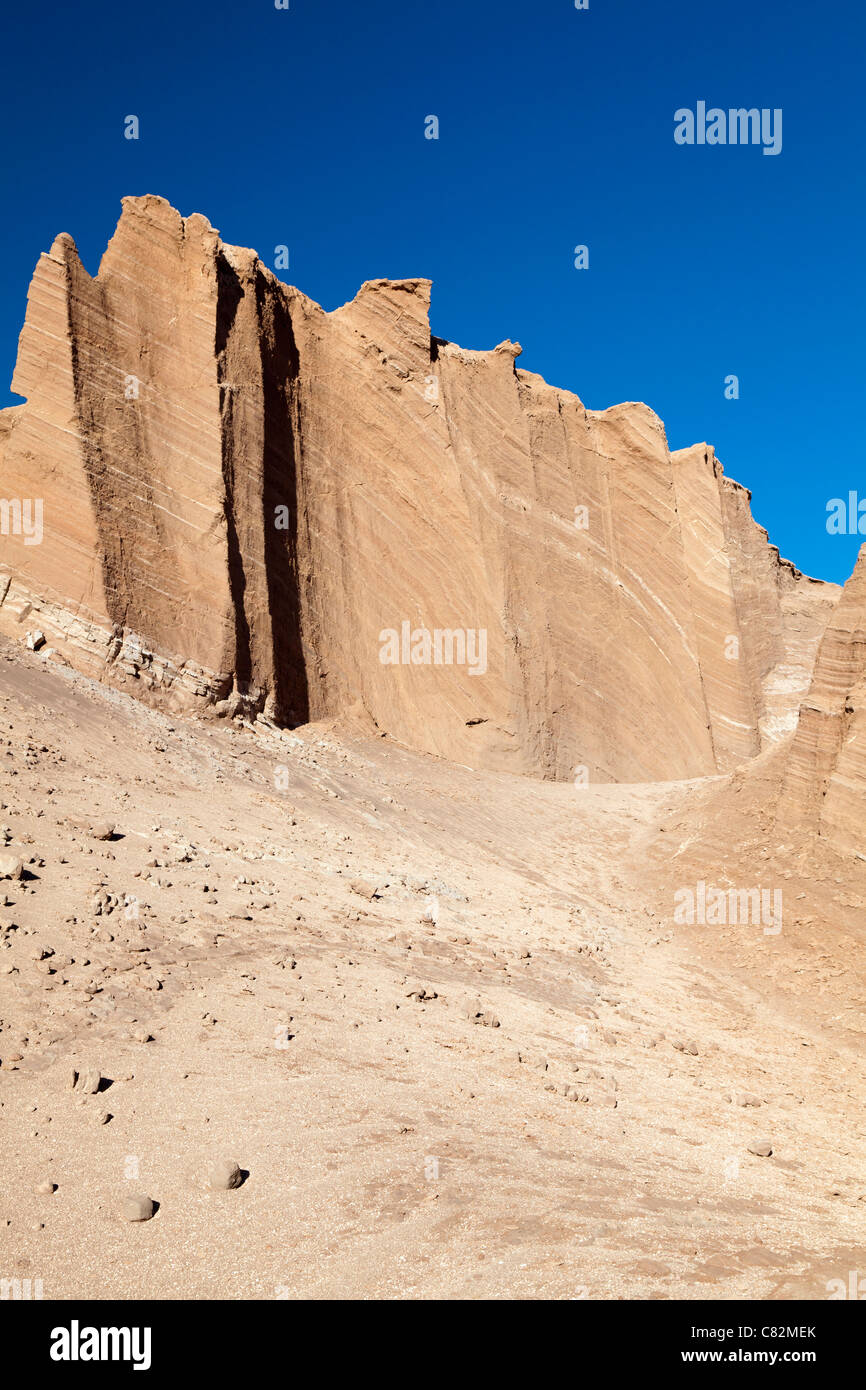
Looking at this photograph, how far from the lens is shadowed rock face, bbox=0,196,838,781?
17203 mm

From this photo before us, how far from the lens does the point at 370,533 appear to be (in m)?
24.3

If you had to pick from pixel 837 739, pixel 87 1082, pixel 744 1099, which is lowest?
Result: pixel 744 1099

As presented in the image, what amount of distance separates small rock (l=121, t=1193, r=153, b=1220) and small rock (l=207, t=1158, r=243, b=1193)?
0.35 meters

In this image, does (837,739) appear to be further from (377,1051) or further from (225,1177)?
(225,1177)

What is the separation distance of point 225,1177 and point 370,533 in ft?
67.0

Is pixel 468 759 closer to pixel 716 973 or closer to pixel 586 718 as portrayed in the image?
pixel 586 718

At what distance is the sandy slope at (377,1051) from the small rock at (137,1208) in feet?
0.17

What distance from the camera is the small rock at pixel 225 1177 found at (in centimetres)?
499
